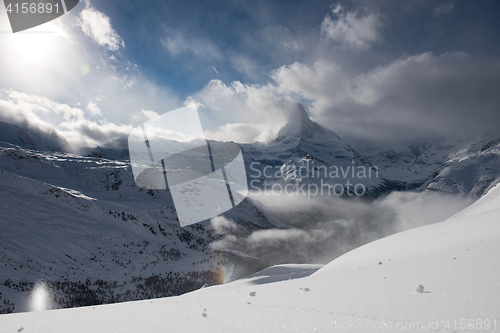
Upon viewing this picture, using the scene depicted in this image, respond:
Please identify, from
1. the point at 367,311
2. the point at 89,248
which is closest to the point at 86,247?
the point at 89,248

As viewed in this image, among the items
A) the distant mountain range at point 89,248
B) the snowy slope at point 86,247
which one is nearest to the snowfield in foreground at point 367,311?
the snowy slope at point 86,247

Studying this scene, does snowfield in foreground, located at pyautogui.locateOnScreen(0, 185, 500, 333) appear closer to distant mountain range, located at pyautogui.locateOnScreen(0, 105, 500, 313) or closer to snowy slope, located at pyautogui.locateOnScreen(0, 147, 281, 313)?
snowy slope, located at pyautogui.locateOnScreen(0, 147, 281, 313)

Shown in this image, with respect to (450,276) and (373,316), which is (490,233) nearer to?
(450,276)

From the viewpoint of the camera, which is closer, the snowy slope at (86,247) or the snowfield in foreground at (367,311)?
the snowfield in foreground at (367,311)

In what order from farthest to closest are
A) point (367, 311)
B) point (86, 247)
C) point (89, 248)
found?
point (89, 248) → point (86, 247) → point (367, 311)

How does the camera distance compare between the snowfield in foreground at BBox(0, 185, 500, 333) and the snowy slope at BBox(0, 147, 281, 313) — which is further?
the snowy slope at BBox(0, 147, 281, 313)

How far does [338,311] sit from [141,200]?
64644mm

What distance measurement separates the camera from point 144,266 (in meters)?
32.7

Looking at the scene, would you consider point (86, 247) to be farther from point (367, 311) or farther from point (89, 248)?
point (367, 311)

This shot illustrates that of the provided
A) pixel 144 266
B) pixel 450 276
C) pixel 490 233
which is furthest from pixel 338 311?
pixel 144 266

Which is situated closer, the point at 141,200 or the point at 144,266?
the point at 144,266

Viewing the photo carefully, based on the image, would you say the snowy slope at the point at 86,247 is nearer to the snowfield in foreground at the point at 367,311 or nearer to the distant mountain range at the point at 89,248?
the distant mountain range at the point at 89,248

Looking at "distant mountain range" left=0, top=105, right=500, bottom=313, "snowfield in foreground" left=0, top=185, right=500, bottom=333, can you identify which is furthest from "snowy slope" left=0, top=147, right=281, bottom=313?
"snowfield in foreground" left=0, top=185, right=500, bottom=333

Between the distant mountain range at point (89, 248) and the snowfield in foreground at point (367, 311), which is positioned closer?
the snowfield in foreground at point (367, 311)
